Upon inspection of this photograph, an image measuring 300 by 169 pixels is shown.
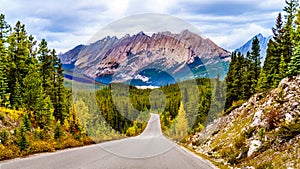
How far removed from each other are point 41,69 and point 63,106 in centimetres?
724

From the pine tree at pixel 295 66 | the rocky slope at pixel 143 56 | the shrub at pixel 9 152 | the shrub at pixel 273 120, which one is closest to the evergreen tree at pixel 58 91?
the rocky slope at pixel 143 56

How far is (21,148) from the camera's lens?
61.5 feet

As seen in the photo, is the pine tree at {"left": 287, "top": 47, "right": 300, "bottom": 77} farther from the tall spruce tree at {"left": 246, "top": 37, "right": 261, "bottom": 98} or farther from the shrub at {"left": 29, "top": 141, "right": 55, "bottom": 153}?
the tall spruce tree at {"left": 246, "top": 37, "right": 261, "bottom": 98}

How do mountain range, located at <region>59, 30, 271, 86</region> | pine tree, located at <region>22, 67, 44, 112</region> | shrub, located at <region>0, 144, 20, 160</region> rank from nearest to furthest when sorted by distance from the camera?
1. shrub, located at <region>0, 144, 20, 160</region>
2. mountain range, located at <region>59, 30, 271, 86</region>
3. pine tree, located at <region>22, 67, 44, 112</region>

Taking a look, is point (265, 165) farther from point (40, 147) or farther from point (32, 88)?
point (32, 88)

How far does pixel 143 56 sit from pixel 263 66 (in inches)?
1458

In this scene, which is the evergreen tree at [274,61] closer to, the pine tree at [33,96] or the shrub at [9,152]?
the pine tree at [33,96]

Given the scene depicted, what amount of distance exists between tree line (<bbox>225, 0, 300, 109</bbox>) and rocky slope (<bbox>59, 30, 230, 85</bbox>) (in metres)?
18.5

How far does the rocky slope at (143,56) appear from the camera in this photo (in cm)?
2150

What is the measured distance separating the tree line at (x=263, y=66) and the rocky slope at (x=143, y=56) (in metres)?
18.5

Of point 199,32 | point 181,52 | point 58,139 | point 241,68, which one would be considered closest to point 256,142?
point 199,32

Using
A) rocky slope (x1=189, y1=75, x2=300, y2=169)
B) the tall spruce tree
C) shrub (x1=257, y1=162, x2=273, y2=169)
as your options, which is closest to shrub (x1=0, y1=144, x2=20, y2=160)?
rocky slope (x1=189, y1=75, x2=300, y2=169)

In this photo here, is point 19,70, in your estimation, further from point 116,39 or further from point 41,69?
point 116,39

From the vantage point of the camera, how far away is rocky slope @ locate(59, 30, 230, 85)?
2150 cm
